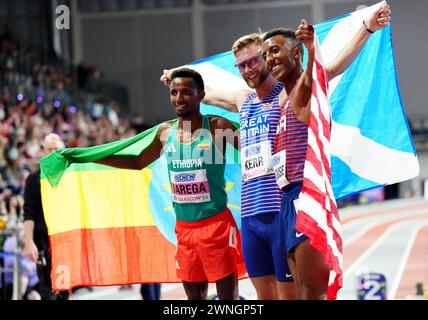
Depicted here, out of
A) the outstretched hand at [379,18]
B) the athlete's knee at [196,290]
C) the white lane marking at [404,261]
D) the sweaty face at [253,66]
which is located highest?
the outstretched hand at [379,18]

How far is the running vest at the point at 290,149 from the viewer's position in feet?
12.6

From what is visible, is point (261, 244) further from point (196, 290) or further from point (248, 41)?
point (248, 41)

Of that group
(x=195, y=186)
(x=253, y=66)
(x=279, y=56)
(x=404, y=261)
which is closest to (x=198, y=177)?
(x=195, y=186)

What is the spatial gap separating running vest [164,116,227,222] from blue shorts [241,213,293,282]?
13.4 inches

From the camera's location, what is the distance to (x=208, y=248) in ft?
14.6

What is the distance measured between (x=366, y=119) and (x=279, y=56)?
1440 millimetres

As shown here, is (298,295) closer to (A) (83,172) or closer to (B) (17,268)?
(A) (83,172)

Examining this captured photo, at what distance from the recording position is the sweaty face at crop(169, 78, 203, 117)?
14.7 ft

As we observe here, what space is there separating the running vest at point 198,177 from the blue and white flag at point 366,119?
0.70 m

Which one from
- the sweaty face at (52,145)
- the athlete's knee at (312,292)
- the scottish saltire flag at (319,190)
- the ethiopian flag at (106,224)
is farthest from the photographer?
the sweaty face at (52,145)

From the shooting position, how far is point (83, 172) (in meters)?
5.85

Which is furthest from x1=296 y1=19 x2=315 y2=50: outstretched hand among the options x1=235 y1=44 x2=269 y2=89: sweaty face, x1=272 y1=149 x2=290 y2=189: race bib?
x1=235 y1=44 x2=269 y2=89: sweaty face

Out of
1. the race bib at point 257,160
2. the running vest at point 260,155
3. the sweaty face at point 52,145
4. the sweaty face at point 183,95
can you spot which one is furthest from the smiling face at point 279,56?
the sweaty face at point 52,145

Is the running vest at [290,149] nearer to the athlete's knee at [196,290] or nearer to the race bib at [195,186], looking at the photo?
the race bib at [195,186]
